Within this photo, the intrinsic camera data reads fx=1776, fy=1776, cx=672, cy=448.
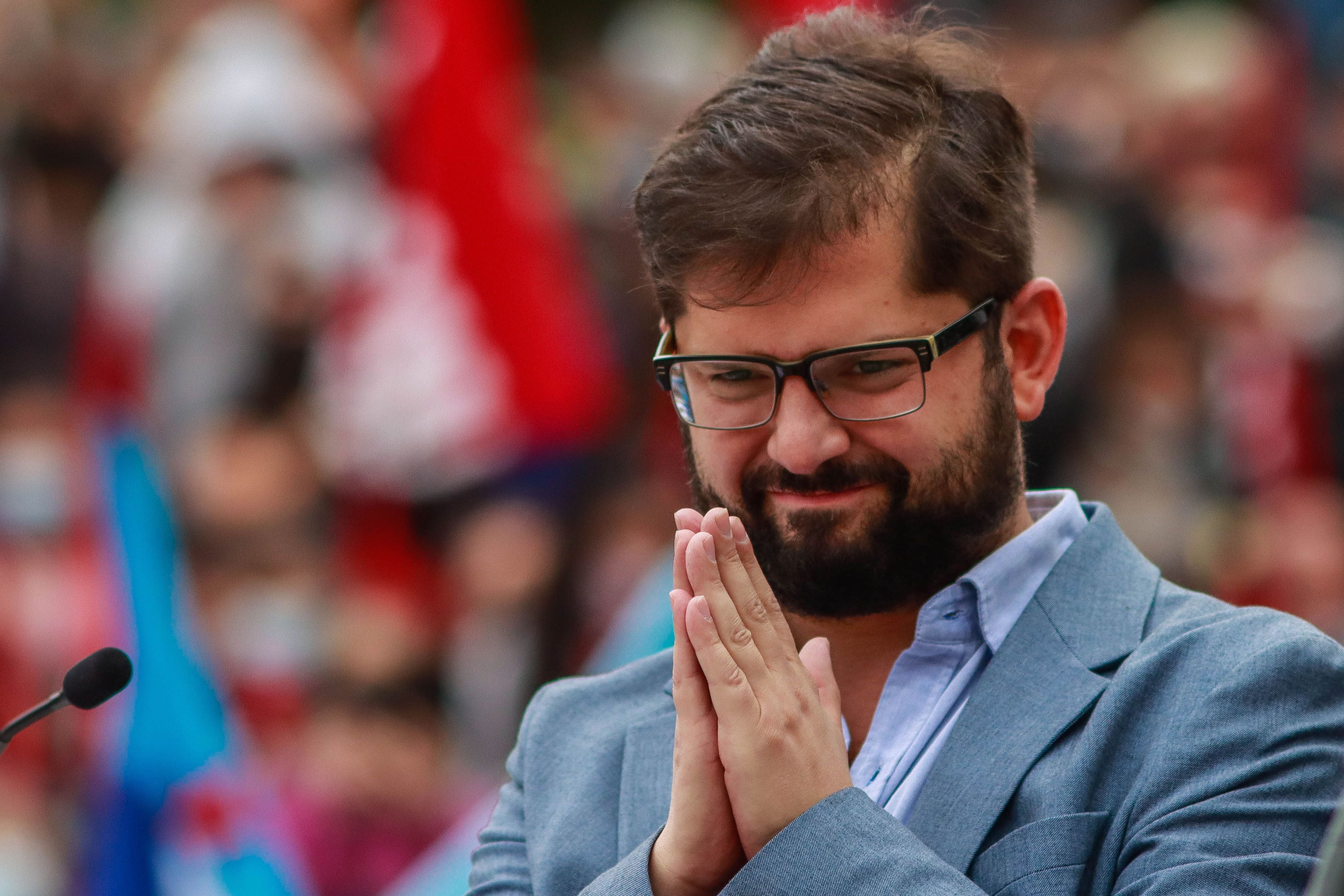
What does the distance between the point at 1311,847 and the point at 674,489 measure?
5.31 meters

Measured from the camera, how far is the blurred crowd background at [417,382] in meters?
6.35

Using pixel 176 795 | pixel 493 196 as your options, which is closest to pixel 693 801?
pixel 176 795

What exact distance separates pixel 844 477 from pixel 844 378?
0.15 meters

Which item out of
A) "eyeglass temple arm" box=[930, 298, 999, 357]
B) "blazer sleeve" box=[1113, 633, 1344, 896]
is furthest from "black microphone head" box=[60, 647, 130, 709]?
"blazer sleeve" box=[1113, 633, 1344, 896]

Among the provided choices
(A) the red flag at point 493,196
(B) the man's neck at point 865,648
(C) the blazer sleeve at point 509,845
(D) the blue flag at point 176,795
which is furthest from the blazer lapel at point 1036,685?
(A) the red flag at point 493,196

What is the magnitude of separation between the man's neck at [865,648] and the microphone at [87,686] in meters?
1.03

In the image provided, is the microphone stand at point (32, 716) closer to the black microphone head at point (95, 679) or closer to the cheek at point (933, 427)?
the black microphone head at point (95, 679)

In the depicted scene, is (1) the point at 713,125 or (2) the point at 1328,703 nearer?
(2) the point at 1328,703

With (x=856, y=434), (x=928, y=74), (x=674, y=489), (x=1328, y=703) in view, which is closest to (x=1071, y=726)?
(x=1328, y=703)

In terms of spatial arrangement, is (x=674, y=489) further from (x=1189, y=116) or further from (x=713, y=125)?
(x=713, y=125)

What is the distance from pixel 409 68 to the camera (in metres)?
7.80

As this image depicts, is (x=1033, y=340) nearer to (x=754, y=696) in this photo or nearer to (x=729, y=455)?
(x=729, y=455)

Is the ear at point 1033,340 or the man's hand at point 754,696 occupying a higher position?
the ear at point 1033,340

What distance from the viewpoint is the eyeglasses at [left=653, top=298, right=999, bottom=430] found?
2607 mm
